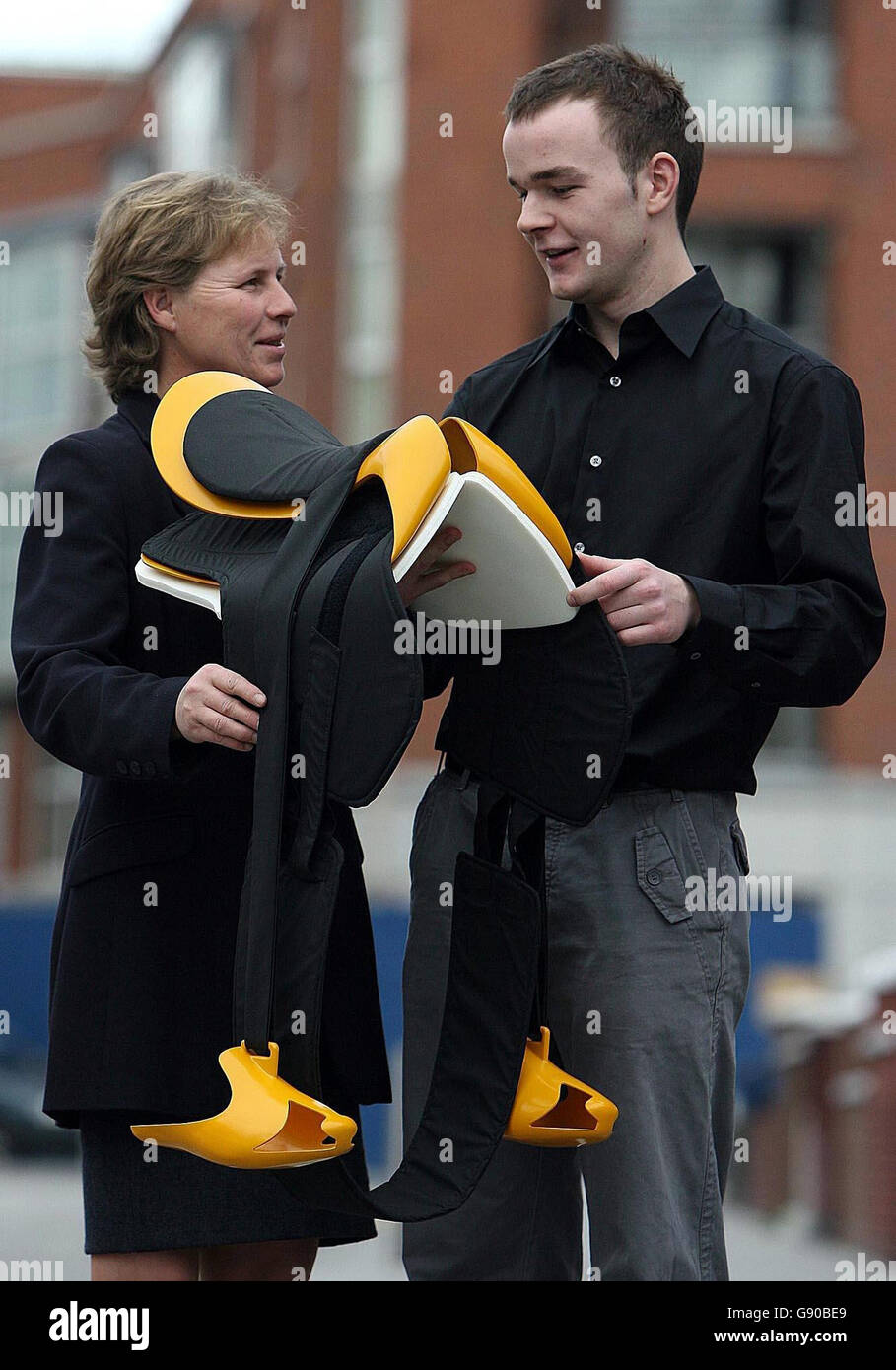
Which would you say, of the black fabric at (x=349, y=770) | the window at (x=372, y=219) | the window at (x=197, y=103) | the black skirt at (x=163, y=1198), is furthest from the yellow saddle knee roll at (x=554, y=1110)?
the window at (x=197, y=103)

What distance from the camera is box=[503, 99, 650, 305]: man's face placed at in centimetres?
300

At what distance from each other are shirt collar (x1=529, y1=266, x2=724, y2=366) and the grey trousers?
0.74m

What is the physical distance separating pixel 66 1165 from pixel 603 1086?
16.5 meters

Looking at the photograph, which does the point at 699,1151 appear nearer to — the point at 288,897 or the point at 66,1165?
the point at 288,897

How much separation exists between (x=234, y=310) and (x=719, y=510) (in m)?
0.83

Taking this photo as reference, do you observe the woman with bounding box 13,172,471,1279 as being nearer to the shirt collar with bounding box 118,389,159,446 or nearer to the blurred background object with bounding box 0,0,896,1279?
the shirt collar with bounding box 118,389,159,446

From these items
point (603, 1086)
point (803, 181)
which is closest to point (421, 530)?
point (603, 1086)

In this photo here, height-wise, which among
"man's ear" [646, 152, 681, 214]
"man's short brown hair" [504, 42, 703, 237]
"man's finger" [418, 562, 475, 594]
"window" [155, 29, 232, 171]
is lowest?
"man's finger" [418, 562, 475, 594]

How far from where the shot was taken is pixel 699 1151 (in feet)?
9.60

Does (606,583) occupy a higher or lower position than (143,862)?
higher

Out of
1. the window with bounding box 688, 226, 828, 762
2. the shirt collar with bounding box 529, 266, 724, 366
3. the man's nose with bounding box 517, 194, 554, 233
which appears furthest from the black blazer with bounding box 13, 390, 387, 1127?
the window with bounding box 688, 226, 828, 762

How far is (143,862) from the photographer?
9.35 ft

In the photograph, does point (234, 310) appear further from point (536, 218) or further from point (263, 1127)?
point (263, 1127)

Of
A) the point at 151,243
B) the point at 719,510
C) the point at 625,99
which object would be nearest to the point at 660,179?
the point at 625,99
